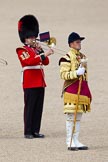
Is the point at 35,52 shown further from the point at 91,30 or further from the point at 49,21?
the point at 49,21

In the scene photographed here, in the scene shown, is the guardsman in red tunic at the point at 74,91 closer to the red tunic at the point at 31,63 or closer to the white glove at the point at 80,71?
the white glove at the point at 80,71

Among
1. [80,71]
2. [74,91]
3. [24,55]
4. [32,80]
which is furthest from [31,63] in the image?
[80,71]

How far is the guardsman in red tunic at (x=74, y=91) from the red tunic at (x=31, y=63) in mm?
890

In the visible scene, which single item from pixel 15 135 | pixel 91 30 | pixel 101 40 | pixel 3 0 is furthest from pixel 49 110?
pixel 3 0

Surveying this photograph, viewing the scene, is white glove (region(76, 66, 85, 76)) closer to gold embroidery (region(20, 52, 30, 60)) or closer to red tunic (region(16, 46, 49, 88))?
red tunic (region(16, 46, 49, 88))

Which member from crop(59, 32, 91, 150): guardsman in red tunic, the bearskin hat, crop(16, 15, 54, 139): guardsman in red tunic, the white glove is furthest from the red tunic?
the white glove

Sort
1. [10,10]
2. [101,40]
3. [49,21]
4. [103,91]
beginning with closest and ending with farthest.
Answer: [103,91] → [101,40] → [49,21] → [10,10]

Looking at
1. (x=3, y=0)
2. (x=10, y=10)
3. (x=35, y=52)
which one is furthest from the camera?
(x=3, y=0)

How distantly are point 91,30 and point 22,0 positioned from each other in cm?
892

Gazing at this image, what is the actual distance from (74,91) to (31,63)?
43.1 inches

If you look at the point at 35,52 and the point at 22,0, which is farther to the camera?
the point at 22,0

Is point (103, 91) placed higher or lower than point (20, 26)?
lower

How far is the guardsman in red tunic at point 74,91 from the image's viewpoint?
8906 millimetres

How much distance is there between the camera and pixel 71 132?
354 inches
